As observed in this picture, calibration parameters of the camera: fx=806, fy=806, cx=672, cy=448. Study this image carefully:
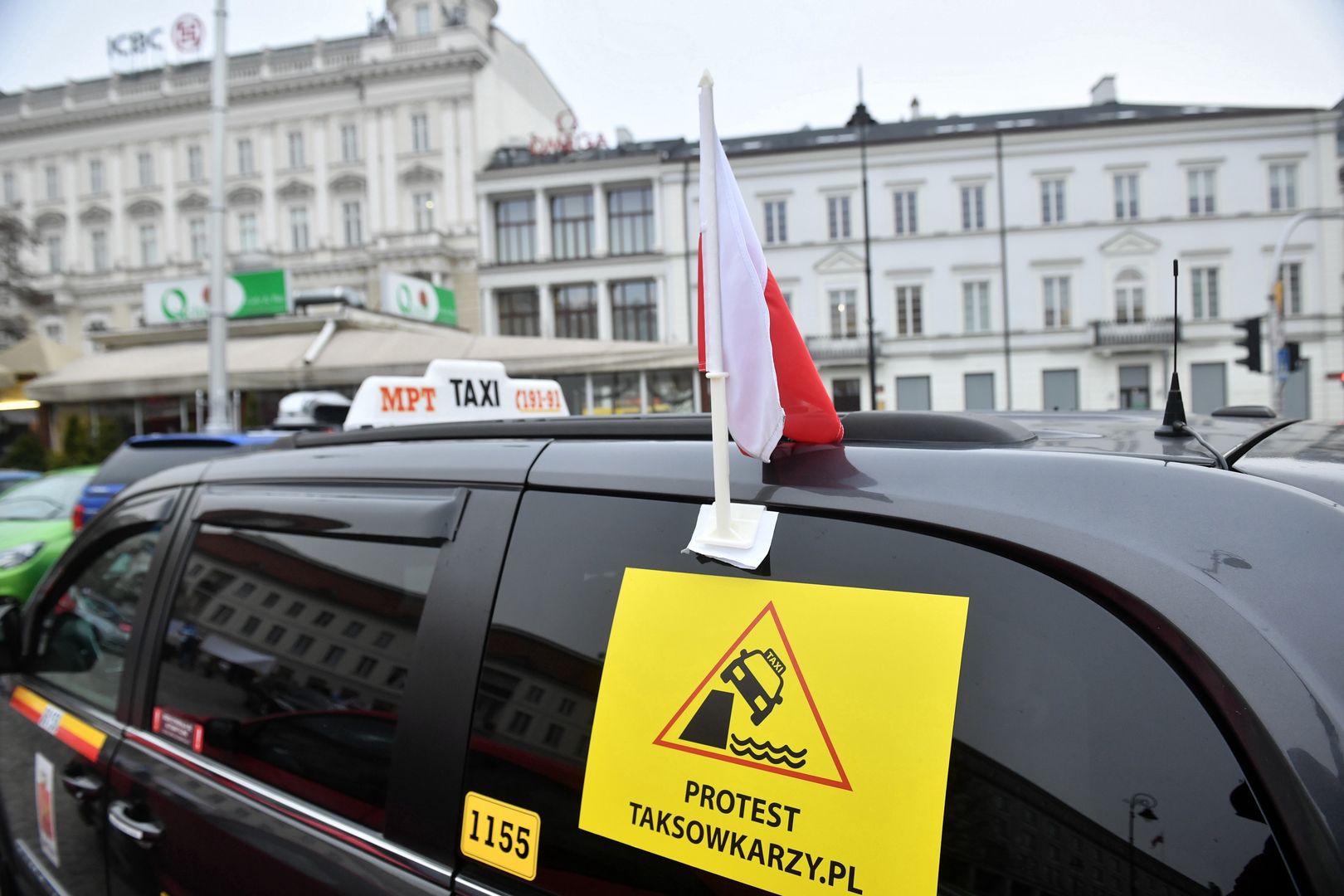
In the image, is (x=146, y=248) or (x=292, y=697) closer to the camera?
(x=292, y=697)

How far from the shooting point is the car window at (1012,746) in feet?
2.22

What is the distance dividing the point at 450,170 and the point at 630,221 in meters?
8.61

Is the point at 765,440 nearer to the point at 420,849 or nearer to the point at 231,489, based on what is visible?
the point at 420,849

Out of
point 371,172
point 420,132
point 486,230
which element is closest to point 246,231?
point 371,172

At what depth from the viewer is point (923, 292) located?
3062cm

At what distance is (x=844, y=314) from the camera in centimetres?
3075

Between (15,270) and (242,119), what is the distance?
44.9ft

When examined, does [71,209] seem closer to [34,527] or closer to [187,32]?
[187,32]

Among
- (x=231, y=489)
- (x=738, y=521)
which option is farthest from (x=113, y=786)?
(x=738, y=521)

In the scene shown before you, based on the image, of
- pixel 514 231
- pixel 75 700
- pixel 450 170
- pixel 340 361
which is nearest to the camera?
pixel 75 700

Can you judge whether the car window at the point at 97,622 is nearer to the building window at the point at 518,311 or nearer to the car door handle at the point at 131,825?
the car door handle at the point at 131,825

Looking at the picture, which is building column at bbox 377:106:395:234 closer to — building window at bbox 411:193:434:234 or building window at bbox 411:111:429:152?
building window at bbox 411:193:434:234

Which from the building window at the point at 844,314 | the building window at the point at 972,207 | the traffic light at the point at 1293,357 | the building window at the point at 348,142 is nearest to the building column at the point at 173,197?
the building window at the point at 348,142

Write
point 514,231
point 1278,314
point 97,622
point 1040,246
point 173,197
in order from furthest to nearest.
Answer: point 173,197
point 514,231
point 1040,246
point 1278,314
point 97,622
